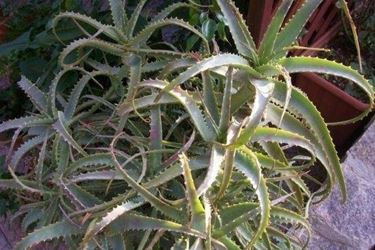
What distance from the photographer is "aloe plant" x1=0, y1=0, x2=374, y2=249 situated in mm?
896

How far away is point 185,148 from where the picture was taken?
37.2 inches

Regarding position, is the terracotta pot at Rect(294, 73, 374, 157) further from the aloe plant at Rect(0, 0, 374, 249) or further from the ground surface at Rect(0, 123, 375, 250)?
the aloe plant at Rect(0, 0, 374, 249)

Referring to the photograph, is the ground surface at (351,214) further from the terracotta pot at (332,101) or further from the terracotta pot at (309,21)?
the terracotta pot at (309,21)

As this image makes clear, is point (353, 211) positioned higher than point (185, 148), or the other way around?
point (185, 148)

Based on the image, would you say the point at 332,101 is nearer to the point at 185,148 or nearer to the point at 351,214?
the point at 351,214

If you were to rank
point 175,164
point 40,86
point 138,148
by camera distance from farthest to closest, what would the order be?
point 40,86, point 138,148, point 175,164

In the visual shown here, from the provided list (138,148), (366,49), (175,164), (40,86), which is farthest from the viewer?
(366,49)

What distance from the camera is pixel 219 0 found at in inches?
38.2

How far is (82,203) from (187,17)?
1.77 ft

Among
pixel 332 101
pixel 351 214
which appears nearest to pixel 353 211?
pixel 351 214

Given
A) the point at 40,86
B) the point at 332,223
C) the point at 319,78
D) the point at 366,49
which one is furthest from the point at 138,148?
the point at 366,49

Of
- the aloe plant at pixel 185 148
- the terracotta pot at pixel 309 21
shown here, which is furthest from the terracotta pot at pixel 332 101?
the aloe plant at pixel 185 148

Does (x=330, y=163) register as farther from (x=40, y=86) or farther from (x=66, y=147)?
(x=40, y=86)

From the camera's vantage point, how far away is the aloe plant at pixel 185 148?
90cm
